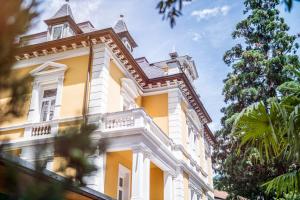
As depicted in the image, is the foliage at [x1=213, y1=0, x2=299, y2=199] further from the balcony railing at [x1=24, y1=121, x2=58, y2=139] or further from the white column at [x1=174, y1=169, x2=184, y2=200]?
the balcony railing at [x1=24, y1=121, x2=58, y2=139]

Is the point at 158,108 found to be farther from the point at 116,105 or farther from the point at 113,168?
the point at 113,168

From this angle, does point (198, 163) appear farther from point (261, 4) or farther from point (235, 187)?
point (261, 4)

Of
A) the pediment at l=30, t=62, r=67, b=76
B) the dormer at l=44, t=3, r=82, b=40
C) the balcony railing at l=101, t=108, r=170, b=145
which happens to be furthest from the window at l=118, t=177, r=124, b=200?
the dormer at l=44, t=3, r=82, b=40

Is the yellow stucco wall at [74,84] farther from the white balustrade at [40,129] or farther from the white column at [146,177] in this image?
the white column at [146,177]

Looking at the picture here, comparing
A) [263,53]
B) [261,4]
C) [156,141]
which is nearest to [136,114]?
[156,141]

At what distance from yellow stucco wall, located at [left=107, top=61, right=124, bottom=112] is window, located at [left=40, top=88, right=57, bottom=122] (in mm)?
2436

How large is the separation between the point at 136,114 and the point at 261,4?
12.1 meters

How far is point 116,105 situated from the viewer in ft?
49.0

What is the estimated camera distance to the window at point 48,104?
1467cm

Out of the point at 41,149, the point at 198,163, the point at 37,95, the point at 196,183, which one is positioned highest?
the point at 37,95

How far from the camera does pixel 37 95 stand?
48.7ft

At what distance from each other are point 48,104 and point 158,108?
556 centimetres

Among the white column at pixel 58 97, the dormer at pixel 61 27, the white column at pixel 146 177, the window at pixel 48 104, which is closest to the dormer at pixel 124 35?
the dormer at pixel 61 27

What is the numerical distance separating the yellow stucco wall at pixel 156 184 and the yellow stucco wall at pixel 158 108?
2199 mm
